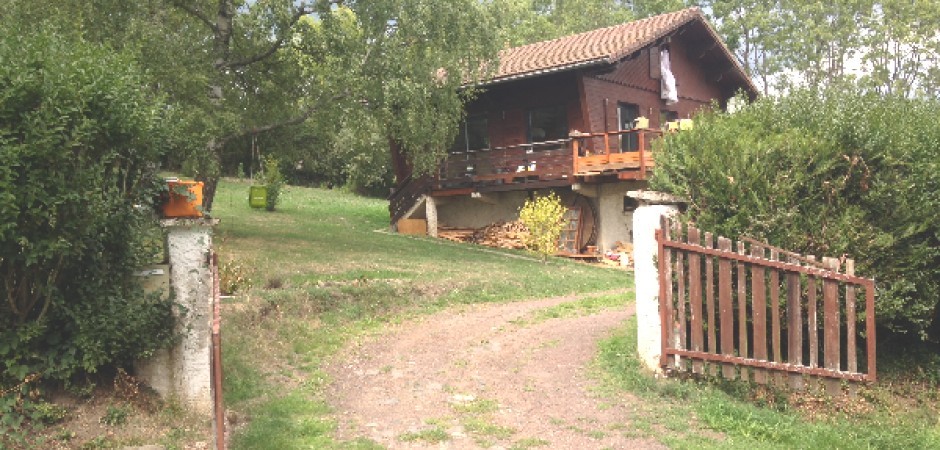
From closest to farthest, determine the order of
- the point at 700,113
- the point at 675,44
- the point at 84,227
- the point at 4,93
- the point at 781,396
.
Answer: the point at 4,93 → the point at 84,227 → the point at 781,396 → the point at 700,113 → the point at 675,44

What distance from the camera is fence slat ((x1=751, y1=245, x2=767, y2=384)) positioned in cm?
714

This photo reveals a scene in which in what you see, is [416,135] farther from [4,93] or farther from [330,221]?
[4,93]

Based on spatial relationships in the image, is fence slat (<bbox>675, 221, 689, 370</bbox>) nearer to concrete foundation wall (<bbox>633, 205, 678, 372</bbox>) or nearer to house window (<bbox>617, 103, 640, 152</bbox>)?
concrete foundation wall (<bbox>633, 205, 678, 372</bbox>)

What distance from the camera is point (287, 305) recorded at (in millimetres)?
9906

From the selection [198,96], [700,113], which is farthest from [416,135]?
[700,113]

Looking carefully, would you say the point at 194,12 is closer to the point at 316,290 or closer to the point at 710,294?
the point at 316,290

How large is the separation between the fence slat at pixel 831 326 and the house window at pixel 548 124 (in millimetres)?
14926

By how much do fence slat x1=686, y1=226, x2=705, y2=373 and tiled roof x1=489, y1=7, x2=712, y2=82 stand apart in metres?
12.7

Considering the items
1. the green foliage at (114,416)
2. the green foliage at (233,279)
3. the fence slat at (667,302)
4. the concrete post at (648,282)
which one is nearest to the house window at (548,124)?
the green foliage at (233,279)

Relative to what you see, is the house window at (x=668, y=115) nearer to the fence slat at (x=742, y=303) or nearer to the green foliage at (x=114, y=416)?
the fence slat at (x=742, y=303)

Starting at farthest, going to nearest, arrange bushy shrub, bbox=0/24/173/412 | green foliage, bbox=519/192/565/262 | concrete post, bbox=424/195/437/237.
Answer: concrete post, bbox=424/195/437/237
green foliage, bbox=519/192/565/262
bushy shrub, bbox=0/24/173/412

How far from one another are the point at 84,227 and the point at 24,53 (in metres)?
1.23

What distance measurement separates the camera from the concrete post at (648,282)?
24.7 ft

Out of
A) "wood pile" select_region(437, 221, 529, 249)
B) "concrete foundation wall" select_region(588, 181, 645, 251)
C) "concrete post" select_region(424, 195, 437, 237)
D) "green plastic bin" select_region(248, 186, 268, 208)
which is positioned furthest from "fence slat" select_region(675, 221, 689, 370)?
"green plastic bin" select_region(248, 186, 268, 208)
